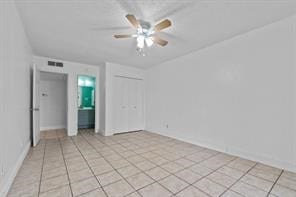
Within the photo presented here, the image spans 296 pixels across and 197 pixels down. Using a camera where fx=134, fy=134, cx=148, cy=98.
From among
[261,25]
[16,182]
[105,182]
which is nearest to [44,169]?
[16,182]

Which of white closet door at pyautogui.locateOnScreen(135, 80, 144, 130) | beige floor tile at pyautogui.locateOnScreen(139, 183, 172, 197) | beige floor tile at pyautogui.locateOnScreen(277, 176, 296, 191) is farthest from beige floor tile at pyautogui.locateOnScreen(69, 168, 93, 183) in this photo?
white closet door at pyautogui.locateOnScreen(135, 80, 144, 130)

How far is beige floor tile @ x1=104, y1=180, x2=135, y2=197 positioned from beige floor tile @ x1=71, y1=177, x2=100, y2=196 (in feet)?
0.59

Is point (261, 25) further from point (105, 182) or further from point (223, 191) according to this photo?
point (105, 182)

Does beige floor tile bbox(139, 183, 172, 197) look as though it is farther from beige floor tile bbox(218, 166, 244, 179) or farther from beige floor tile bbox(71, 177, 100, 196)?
beige floor tile bbox(218, 166, 244, 179)

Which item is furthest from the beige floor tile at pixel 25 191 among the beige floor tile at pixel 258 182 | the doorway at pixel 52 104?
the doorway at pixel 52 104

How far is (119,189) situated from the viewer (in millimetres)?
1723

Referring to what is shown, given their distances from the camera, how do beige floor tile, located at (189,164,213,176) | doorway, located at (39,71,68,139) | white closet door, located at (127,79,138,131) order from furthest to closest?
doorway, located at (39,71,68,139)
white closet door, located at (127,79,138,131)
beige floor tile, located at (189,164,213,176)

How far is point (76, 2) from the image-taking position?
72.5 inches

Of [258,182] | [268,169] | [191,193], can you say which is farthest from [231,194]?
[268,169]

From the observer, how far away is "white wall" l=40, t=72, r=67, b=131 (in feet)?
17.7

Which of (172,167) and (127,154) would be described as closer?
(172,167)

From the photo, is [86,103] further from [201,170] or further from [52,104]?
[201,170]

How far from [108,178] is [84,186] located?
1.07 feet

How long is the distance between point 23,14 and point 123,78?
3045 millimetres
